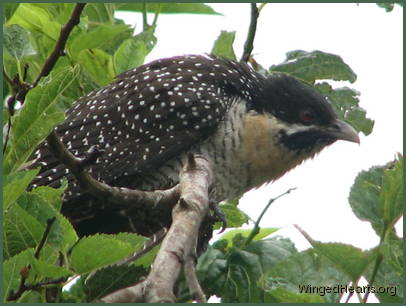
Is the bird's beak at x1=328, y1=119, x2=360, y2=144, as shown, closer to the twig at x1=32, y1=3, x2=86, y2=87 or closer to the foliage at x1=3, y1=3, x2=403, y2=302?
the foliage at x1=3, y1=3, x2=403, y2=302

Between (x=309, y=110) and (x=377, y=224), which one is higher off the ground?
(x=309, y=110)

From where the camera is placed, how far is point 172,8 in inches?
213

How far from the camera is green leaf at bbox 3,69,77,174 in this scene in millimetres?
3197

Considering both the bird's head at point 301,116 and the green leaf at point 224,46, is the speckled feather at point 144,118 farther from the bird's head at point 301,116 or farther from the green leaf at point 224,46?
the bird's head at point 301,116

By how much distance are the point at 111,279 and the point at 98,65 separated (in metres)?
2.19

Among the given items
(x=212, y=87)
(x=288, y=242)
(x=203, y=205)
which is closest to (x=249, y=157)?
(x=212, y=87)

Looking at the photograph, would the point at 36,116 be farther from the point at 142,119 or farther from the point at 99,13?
the point at 99,13

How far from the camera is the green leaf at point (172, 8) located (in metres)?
5.36

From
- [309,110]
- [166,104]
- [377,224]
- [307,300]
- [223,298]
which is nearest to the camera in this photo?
[307,300]

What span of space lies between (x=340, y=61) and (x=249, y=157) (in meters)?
0.81

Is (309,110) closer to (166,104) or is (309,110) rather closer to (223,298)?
(166,104)

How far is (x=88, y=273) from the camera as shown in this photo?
10.6 ft

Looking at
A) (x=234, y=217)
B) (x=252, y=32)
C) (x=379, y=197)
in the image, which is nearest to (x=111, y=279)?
(x=379, y=197)

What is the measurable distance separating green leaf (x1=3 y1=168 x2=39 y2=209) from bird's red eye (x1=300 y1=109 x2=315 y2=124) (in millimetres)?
3014
